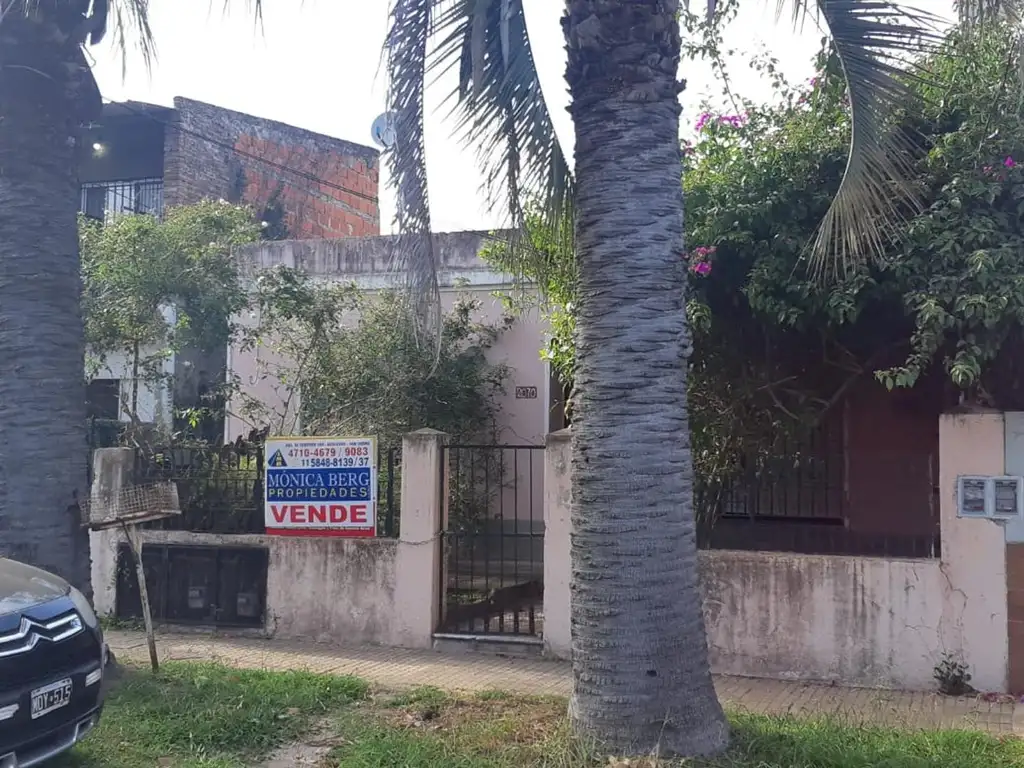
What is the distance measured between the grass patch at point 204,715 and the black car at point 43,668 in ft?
1.51

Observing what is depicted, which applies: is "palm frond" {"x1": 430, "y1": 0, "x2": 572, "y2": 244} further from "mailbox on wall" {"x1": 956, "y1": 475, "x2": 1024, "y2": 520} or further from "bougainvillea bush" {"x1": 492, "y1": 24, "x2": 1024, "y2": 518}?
"mailbox on wall" {"x1": 956, "y1": 475, "x2": 1024, "y2": 520}

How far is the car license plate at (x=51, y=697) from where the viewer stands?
15.3 feet

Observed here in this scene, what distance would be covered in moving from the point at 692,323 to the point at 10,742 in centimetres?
548

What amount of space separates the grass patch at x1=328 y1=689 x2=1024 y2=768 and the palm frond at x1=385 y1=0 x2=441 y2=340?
2.72 m

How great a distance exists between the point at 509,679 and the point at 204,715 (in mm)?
2339

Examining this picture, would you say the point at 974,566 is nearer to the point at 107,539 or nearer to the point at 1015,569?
the point at 1015,569

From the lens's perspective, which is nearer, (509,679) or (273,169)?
(509,679)

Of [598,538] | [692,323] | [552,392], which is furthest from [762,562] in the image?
[552,392]

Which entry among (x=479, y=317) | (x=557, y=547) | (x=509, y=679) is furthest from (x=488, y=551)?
(x=479, y=317)

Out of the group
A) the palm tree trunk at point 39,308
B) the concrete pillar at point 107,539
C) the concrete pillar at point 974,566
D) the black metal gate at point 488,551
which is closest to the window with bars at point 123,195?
the black metal gate at point 488,551

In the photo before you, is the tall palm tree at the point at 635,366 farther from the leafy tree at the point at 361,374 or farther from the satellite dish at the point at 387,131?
the leafy tree at the point at 361,374

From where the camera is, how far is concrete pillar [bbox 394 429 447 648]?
8469 mm

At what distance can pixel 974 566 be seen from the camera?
705 cm

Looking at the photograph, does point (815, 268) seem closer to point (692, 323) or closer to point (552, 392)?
point (692, 323)
